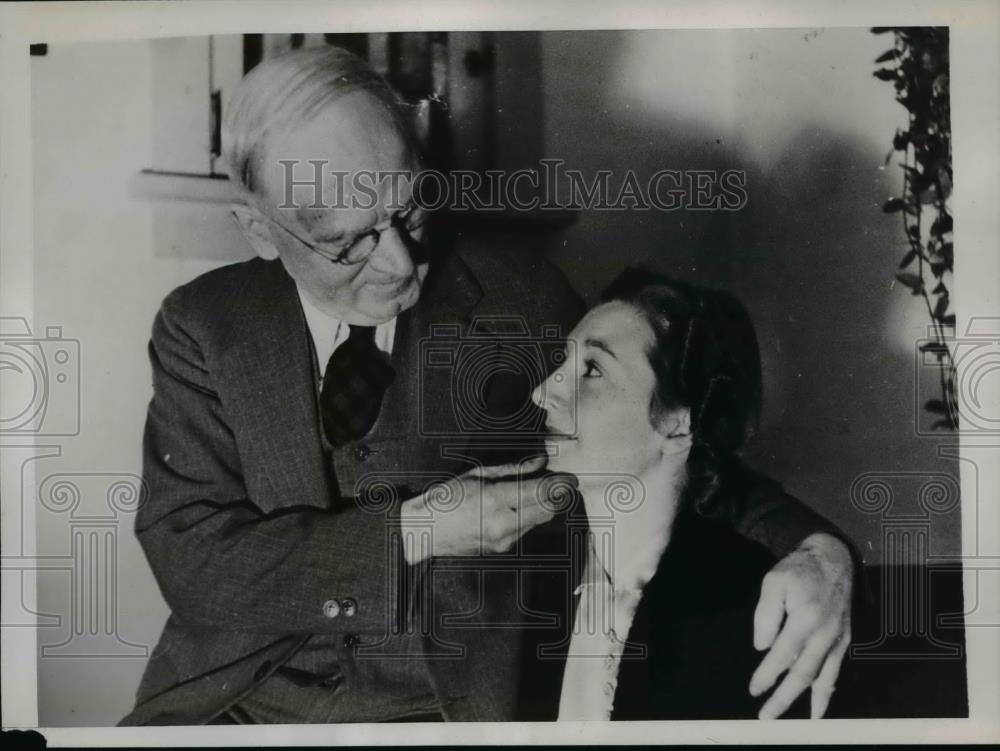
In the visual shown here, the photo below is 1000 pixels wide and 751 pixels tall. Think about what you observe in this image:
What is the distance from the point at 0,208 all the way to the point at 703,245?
5.14ft

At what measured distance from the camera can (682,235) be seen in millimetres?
2082

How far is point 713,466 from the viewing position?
81.4 inches

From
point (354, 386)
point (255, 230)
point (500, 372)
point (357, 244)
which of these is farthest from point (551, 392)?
point (255, 230)

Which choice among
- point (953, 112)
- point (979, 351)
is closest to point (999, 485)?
point (979, 351)

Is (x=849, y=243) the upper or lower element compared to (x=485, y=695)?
upper

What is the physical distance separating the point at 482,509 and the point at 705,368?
22.5 inches

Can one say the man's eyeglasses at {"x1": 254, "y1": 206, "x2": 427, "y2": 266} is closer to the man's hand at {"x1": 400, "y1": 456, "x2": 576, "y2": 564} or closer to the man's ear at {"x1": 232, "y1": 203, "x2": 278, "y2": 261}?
the man's ear at {"x1": 232, "y1": 203, "x2": 278, "y2": 261}

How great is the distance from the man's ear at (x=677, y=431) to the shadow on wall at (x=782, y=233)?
0.15 meters

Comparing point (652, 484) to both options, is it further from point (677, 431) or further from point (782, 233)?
point (782, 233)

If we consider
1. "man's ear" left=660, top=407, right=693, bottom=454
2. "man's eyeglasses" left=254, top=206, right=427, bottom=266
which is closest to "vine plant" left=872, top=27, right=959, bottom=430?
"man's ear" left=660, top=407, right=693, bottom=454

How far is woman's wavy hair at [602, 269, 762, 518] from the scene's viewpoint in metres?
2.06

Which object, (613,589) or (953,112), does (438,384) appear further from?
(953,112)

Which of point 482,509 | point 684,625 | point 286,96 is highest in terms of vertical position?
point 286,96

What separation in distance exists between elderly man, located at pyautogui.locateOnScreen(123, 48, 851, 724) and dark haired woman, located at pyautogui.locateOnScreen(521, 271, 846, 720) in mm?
60
